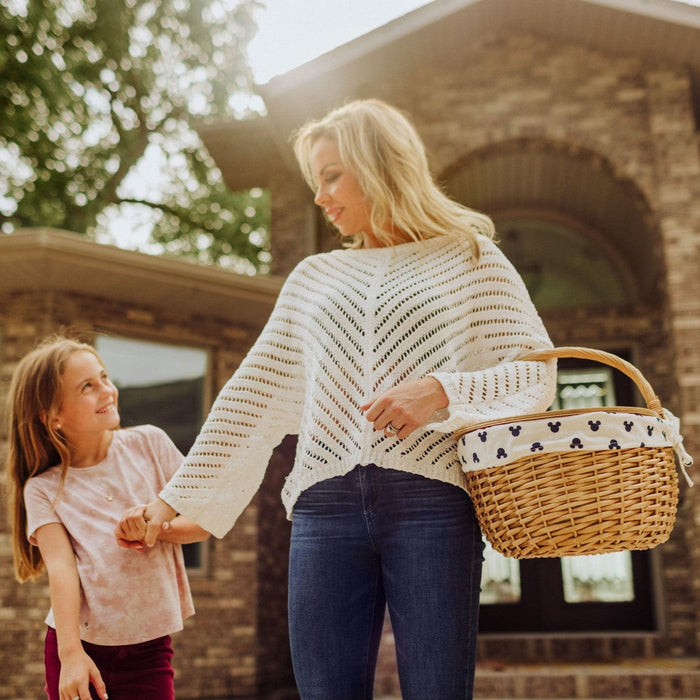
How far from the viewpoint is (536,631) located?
23.9ft

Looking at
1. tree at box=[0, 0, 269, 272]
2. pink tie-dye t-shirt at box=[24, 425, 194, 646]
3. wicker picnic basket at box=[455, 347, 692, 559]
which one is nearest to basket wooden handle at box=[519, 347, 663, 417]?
wicker picnic basket at box=[455, 347, 692, 559]

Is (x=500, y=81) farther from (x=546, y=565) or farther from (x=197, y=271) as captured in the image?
(x=546, y=565)

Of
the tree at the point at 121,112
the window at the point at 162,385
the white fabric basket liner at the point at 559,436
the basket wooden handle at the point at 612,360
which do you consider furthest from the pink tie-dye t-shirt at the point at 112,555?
the tree at the point at 121,112

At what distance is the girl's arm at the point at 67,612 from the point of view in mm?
1940

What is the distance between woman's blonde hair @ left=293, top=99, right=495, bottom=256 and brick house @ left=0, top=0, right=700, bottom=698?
4.17m

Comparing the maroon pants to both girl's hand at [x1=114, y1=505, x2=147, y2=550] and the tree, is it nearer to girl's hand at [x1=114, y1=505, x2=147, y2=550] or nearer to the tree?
girl's hand at [x1=114, y1=505, x2=147, y2=550]

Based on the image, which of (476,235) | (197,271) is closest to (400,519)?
(476,235)

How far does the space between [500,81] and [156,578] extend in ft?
19.8

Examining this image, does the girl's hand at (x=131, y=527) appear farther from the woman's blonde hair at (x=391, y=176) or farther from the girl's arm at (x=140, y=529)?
the woman's blonde hair at (x=391, y=176)

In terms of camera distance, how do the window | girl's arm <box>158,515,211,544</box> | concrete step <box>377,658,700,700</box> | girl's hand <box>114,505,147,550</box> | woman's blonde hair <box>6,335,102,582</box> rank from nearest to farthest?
girl's hand <box>114,505,147,550</box> → girl's arm <box>158,515,211,544</box> → woman's blonde hair <box>6,335,102,582</box> → concrete step <box>377,658,700,700</box> → the window

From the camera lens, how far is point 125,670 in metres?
2.11

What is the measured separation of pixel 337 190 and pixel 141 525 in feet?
3.14

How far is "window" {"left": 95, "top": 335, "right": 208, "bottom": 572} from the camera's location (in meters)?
6.73

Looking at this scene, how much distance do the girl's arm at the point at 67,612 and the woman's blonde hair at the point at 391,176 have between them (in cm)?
118
